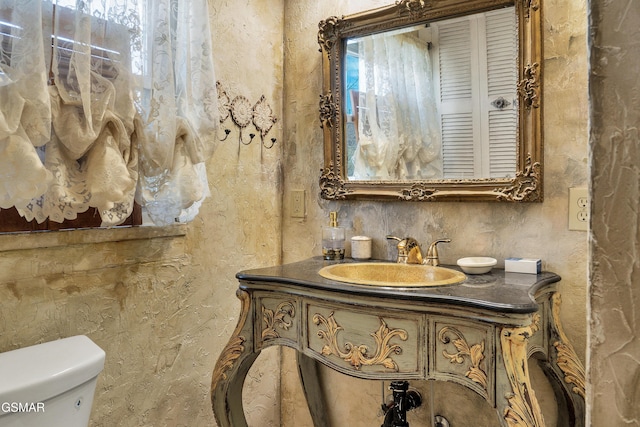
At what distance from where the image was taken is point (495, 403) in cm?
100

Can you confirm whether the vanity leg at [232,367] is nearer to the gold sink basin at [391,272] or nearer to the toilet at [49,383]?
the gold sink basin at [391,272]

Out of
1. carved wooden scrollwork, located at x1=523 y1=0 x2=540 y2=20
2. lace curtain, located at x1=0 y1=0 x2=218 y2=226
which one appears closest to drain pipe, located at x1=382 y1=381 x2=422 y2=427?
lace curtain, located at x1=0 y1=0 x2=218 y2=226

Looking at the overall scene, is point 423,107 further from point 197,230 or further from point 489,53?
point 197,230

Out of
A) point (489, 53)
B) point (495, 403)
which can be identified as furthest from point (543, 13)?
point (495, 403)

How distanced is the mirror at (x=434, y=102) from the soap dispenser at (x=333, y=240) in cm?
12

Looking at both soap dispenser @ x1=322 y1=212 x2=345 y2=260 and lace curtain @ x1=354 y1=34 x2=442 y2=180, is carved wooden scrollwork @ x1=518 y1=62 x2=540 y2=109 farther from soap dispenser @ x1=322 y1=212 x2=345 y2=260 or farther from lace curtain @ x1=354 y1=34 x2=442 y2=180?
soap dispenser @ x1=322 y1=212 x2=345 y2=260

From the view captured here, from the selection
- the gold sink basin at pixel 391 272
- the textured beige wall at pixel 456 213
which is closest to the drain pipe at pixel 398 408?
the textured beige wall at pixel 456 213

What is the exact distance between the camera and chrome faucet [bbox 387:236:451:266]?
150cm

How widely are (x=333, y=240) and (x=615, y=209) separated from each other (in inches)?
54.1

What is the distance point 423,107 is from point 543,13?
1.45 ft

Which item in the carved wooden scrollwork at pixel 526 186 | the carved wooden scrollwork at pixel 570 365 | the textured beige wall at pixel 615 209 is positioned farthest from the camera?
the carved wooden scrollwork at pixel 526 186

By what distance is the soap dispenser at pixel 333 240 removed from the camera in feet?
5.54

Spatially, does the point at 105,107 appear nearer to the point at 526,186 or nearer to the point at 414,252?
the point at 414,252

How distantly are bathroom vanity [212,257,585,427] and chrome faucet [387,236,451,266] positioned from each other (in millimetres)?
74
